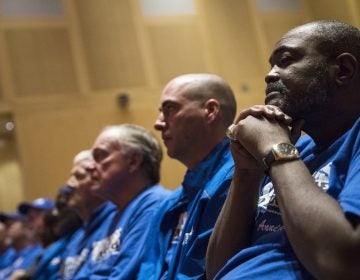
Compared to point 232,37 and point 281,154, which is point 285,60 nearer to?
point 281,154

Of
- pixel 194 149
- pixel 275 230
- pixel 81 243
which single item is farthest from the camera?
pixel 81 243

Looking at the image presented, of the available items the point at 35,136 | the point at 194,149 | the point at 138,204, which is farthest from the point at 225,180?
the point at 35,136

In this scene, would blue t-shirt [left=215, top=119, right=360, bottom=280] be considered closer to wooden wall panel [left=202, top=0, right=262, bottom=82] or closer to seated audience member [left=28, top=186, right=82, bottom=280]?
seated audience member [left=28, top=186, right=82, bottom=280]

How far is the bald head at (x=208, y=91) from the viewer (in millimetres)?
2018

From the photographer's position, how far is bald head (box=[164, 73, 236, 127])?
6.62 ft

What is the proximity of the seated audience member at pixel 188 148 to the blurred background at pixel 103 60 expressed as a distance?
7.54ft

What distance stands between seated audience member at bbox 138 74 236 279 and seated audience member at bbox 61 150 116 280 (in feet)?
2.42

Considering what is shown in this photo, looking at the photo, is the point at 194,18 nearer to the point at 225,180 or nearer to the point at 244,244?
the point at 225,180

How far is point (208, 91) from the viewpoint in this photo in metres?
2.04

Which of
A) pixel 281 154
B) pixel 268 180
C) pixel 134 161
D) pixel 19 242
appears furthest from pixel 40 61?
pixel 281 154

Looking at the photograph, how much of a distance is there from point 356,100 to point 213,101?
2.75ft

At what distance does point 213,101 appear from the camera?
200cm

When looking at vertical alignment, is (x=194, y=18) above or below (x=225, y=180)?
above

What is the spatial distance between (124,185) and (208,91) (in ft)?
2.49
